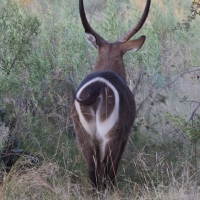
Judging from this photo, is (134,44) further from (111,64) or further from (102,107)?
(102,107)

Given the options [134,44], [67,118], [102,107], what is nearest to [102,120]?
[102,107]

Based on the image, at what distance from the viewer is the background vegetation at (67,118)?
5.02m

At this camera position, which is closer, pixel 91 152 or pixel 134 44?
pixel 91 152

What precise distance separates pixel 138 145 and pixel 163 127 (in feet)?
1.93

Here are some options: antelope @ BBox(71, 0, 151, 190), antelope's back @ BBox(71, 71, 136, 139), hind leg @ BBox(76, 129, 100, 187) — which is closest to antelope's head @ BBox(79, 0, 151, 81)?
antelope @ BBox(71, 0, 151, 190)

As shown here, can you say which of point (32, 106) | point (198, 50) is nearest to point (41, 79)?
point (32, 106)

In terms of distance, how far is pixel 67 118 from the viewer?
20.6ft

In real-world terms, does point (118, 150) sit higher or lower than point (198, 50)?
lower

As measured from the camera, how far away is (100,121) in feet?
16.6

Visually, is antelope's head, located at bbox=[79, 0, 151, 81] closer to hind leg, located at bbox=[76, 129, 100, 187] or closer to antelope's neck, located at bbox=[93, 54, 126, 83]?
antelope's neck, located at bbox=[93, 54, 126, 83]

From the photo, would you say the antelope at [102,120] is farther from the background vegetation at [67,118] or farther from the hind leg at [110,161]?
the background vegetation at [67,118]

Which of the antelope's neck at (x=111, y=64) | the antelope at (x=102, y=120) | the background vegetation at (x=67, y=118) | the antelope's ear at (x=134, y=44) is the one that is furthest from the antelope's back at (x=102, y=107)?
the antelope's ear at (x=134, y=44)

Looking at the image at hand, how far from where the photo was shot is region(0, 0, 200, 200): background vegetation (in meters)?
5.02

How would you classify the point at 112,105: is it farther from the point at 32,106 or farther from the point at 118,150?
the point at 32,106
